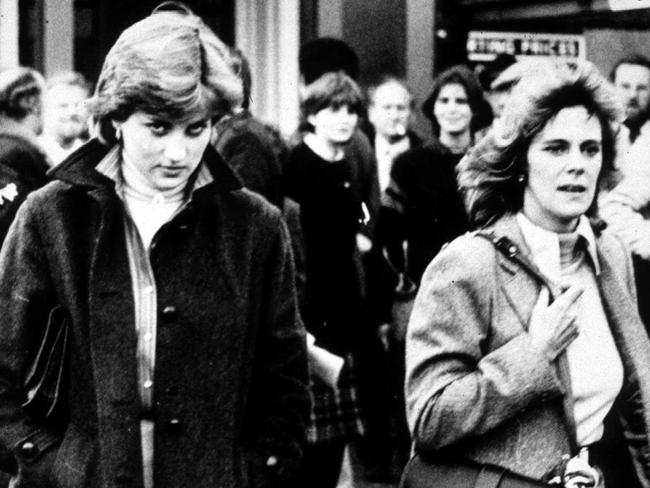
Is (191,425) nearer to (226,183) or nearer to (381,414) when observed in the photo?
(226,183)

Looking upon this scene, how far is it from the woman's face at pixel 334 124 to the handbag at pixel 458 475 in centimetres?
395

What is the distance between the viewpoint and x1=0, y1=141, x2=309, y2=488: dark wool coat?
12.3ft

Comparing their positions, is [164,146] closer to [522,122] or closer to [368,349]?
[522,122]

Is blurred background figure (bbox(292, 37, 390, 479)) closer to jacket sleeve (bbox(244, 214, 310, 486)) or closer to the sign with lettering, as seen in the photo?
the sign with lettering

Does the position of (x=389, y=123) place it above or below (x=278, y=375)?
above

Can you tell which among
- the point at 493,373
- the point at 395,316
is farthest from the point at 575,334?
the point at 395,316

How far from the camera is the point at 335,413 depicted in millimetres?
6727

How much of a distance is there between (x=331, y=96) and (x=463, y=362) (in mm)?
4188

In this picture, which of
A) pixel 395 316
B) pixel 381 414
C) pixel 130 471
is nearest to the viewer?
pixel 130 471

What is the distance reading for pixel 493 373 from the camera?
12.4 feet

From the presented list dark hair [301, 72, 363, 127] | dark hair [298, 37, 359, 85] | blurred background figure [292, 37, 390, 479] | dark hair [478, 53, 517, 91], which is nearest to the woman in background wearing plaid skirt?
dark hair [301, 72, 363, 127]

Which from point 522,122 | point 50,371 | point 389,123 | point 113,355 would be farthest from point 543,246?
point 389,123

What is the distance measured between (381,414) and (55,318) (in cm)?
442

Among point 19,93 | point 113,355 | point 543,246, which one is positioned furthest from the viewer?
point 19,93
